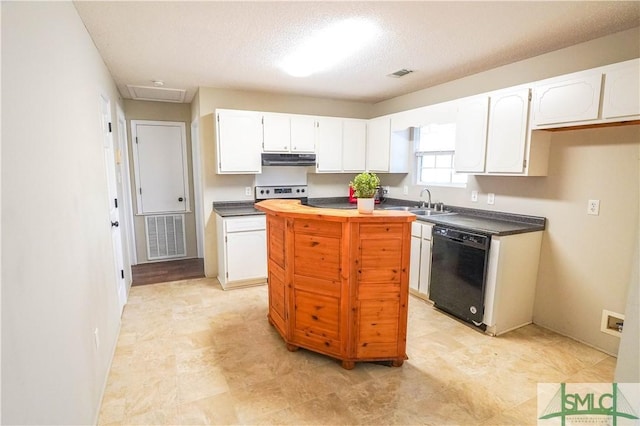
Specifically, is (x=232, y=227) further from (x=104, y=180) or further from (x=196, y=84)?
(x=196, y=84)

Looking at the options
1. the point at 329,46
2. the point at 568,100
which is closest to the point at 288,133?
the point at 329,46

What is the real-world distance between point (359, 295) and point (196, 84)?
3.23m

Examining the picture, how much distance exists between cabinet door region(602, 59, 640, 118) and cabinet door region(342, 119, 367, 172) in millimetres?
2860

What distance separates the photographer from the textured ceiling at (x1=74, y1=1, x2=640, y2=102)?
2131 millimetres

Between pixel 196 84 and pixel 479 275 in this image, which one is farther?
pixel 196 84

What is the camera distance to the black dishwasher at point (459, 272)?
2.97m

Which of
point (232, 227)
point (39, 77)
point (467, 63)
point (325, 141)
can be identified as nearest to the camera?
point (39, 77)

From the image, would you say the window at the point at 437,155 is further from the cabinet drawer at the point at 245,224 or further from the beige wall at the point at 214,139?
the cabinet drawer at the point at 245,224

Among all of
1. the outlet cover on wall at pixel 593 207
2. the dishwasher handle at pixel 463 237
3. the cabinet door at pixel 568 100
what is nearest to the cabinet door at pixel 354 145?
the dishwasher handle at pixel 463 237

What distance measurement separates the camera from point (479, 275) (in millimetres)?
2979

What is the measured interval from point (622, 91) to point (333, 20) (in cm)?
208

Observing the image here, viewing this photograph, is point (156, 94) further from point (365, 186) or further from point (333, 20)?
point (365, 186)

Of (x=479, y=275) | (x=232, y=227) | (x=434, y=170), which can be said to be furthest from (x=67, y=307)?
(x=434, y=170)

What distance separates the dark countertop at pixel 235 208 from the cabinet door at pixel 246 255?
246 millimetres
